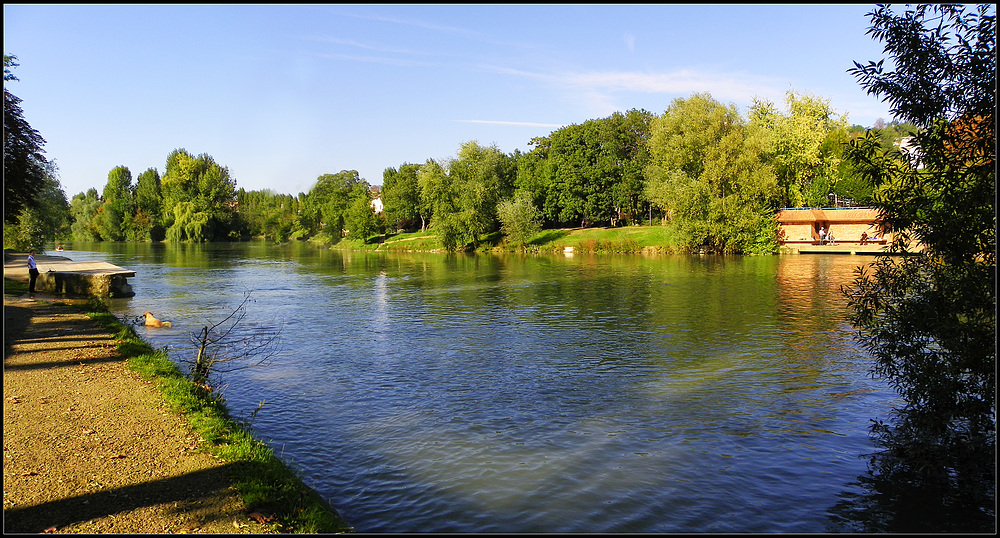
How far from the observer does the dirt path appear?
6.74m

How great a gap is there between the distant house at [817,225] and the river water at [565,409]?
4442cm

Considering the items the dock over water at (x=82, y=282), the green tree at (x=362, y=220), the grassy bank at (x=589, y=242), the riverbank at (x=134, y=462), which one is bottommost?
the riverbank at (x=134, y=462)

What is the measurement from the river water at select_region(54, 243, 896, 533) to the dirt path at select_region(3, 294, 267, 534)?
1809 millimetres

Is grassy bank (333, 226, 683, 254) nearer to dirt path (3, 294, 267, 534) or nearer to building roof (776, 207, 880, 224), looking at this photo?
building roof (776, 207, 880, 224)

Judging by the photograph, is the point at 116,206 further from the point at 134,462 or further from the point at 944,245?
the point at 944,245

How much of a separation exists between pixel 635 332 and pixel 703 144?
47.9 meters

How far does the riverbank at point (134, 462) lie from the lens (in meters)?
6.82

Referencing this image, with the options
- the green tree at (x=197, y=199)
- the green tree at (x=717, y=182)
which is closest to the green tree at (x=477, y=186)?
the green tree at (x=717, y=182)

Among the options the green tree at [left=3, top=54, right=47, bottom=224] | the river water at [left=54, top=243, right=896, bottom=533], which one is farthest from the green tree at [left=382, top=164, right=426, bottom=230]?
the green tree at [left=3, top=54, right=47, bottom=224]

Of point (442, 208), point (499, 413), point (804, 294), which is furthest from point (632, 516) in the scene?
point (442, 208)

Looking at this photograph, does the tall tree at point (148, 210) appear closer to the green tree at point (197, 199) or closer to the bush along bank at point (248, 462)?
the green tree at point (197, 199)

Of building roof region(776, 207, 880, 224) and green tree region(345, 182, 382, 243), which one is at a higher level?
green tree region(345, 182, 382, 243)

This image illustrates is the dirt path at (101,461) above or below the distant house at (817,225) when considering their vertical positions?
below

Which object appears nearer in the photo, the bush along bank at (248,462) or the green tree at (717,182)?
the bush along bank at (248,462)
